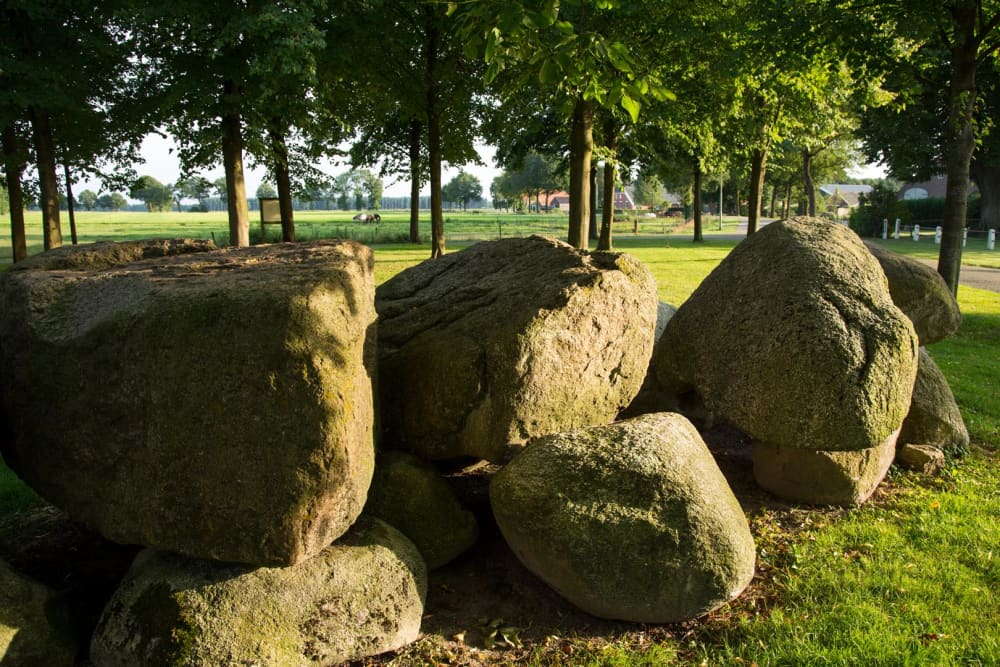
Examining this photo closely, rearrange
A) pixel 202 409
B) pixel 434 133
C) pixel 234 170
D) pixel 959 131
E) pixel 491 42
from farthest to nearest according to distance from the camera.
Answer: pixel 434 133
pixel 234 170
pixel 959 131
pixel 491 42
pixel 202 409

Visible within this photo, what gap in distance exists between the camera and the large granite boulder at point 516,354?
15.9ft

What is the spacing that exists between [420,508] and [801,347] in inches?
122

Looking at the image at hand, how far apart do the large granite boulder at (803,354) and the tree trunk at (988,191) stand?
4454 cm

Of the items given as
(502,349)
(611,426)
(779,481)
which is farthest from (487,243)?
(779,481)

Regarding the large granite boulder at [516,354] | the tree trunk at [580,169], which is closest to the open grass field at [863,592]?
the large granite boulder at [516,354]

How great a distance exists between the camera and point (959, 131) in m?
11.9

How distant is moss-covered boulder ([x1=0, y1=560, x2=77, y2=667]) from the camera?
11.6 feet

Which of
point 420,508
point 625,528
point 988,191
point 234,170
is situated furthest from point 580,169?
point 988,191

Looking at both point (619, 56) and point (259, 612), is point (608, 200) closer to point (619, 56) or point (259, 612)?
point (619, 56)

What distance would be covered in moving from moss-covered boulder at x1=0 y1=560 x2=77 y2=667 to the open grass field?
1.80m

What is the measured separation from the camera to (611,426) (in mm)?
4773

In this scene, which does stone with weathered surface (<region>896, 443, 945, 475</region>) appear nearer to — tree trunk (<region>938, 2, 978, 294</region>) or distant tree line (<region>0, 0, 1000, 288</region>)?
→ distant tree line (<region>0, 0, 1000, 288</region>)

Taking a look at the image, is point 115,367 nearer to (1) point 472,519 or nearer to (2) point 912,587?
(1) point 472,519

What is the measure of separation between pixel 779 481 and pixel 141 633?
4755 mm
